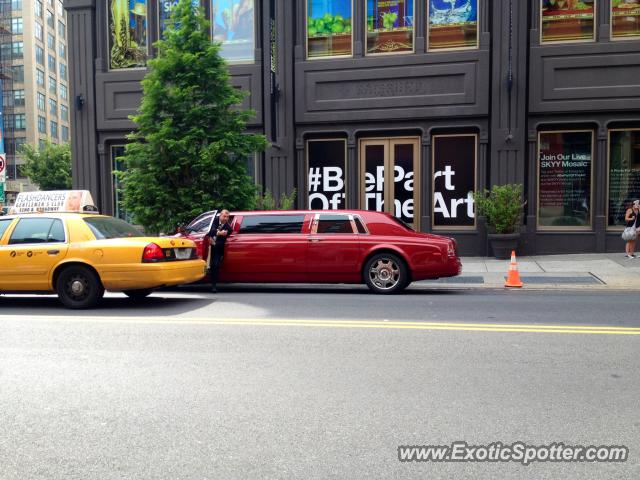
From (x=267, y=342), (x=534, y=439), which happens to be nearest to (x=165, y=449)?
(x=534, y=439)

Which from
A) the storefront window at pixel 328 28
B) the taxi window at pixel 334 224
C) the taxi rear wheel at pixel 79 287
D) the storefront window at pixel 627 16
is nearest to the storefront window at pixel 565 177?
the storefront window at pixel 627 16

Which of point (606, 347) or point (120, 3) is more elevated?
point (120, 3)

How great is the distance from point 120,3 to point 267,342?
16316 mm

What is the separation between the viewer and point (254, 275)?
11383mm

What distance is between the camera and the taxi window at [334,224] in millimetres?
11250

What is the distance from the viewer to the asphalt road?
141 inches

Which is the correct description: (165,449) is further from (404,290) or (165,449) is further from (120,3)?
(120,3)

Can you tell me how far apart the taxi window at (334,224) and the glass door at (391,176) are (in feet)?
21.1

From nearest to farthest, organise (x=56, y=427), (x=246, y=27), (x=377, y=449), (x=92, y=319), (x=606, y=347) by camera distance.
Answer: (x=377, y=449), (x=56, y=427), (x=606, y=347), (x=92, y=319), (x=246, y=27)

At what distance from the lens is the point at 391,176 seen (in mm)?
17656

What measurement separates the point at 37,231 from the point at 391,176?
10.7 m

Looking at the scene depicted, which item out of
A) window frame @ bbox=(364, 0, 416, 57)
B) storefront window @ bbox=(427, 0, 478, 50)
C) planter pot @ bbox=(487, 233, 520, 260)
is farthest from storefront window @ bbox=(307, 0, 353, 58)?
planter pot @ bbox=(487, 233, 520, 260)

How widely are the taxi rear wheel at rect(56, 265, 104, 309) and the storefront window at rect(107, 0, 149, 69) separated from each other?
12.0m

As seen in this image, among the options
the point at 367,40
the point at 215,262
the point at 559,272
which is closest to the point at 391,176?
the point at 367,40
